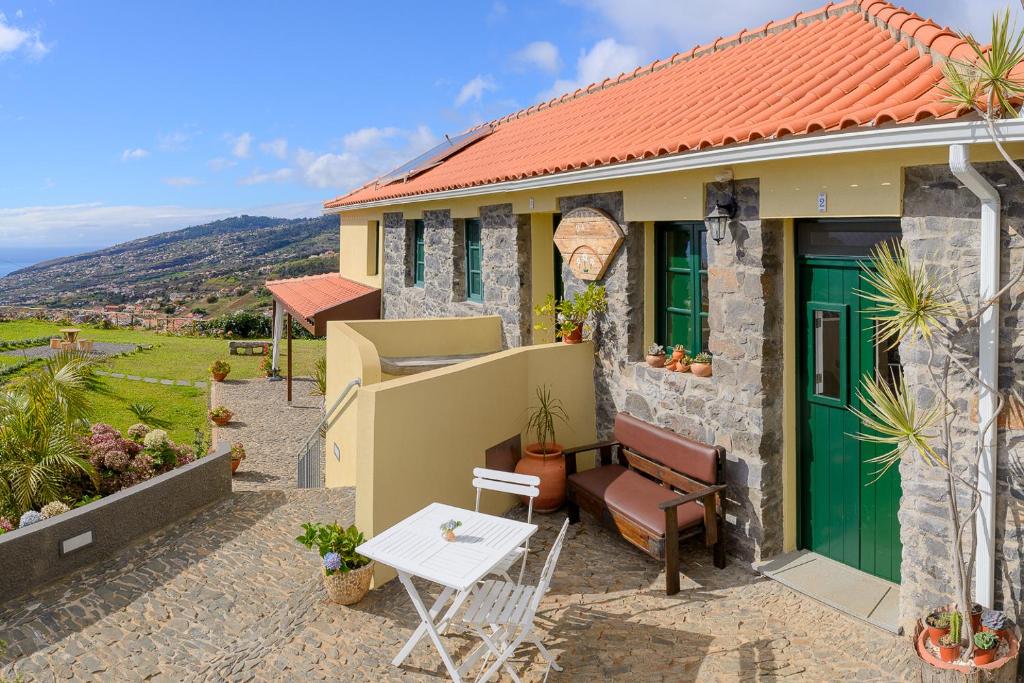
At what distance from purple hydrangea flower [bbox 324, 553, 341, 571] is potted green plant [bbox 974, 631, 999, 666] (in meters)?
4.35

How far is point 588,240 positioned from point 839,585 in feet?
13.9

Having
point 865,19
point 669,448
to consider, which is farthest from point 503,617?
point 865,19

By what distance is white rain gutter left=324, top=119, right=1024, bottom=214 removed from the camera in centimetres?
390

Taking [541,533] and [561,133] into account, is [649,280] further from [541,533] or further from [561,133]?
[561,133]

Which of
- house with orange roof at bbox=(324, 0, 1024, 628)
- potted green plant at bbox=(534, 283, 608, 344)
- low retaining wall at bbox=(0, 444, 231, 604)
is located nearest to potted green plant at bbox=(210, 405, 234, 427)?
low retaining wall at bbox=(0, 444, 231, 604)

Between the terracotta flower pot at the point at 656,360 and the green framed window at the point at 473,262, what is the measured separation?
465cm

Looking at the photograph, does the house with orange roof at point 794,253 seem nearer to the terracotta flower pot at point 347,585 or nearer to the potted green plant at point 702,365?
the potted green plant at point 702,365

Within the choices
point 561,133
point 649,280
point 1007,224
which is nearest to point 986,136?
point 1007,224

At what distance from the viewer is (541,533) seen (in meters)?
6.83

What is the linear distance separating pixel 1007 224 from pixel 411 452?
4709 mm

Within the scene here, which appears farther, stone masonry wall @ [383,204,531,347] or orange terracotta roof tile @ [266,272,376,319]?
orange terracotta roof tile @ [266,272,376,319]

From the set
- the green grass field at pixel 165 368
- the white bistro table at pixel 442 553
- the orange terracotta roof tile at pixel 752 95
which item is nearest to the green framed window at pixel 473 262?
the orange terracotta roof tile at pixel 752 95

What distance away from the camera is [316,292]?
16750 millimetres

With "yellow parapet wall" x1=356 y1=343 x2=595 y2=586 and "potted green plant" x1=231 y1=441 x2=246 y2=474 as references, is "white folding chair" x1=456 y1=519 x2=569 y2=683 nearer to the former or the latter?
"yellow parapet wall" x1=356 y1=343 x2=595 y2=586
